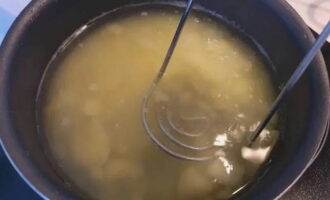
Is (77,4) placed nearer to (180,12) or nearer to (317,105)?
(180,12)

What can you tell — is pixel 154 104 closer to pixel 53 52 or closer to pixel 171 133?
pixel 171 133

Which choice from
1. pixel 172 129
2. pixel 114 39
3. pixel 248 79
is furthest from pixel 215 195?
pixel 114 39

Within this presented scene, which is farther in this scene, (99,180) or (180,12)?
(180,12)

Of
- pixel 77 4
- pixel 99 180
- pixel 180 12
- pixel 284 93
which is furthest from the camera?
pixel 180 12

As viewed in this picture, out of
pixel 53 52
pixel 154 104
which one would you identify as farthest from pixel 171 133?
pixel 53 52

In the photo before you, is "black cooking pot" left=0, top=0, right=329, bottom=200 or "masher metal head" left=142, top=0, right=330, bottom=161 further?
"masher metal head" left=142, top=0, right=330, bottom=161
